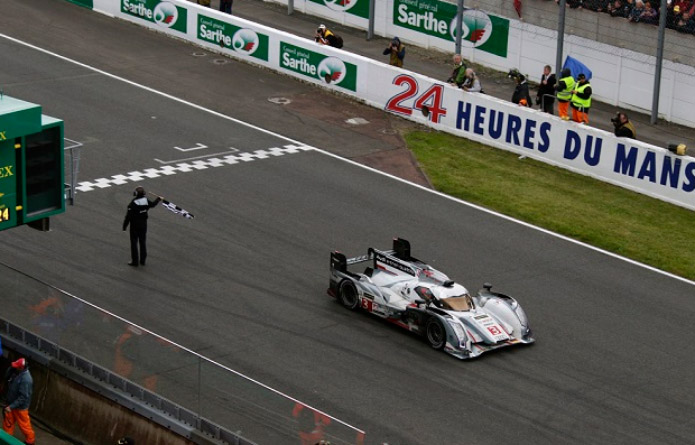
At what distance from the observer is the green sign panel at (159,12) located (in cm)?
4169

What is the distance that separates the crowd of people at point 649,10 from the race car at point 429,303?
1324 centimetres

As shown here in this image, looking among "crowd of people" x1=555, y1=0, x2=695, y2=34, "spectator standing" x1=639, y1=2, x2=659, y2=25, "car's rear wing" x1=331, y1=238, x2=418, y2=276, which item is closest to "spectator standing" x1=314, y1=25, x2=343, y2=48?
"crowd of people" x1=555, y1=0, x2=695, y2=34

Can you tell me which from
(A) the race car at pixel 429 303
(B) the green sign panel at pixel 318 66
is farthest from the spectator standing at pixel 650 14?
(A) the race car at pixel 429 303

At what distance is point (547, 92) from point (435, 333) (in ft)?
44.3

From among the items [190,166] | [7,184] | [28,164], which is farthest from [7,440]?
[190,166]

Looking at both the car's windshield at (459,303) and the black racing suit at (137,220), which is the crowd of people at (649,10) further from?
the black racing suit at (137,220)

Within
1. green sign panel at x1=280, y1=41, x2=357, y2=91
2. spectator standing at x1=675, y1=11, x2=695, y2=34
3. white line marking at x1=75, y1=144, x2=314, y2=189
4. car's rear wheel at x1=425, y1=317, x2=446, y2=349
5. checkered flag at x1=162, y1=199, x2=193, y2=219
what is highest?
Answer: spectator standing at x1=675, y1=11, x2=695, y2=34

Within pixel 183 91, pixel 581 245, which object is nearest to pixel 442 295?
pixel 581 245

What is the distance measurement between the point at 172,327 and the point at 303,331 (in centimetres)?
234

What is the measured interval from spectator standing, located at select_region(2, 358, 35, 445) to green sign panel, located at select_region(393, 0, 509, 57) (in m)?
23.1

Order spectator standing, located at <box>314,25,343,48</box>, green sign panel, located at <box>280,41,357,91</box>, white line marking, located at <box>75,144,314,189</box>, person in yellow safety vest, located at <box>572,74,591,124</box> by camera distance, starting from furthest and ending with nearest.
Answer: spectator standing, located at <box>314,25,343,48</box> → green sign panel, located at <box>280,41,357,91</box> → person in yellow safety vest, located at <box>572,74,591,124</box> → white line marking, located at <box>75,144,314,189</box>

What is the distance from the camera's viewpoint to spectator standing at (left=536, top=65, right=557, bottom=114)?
115 ft

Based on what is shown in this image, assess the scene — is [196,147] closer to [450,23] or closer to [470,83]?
[470,83]

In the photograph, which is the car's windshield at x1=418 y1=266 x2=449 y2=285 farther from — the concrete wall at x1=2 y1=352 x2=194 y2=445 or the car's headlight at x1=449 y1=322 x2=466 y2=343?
the concrete wall at x1=2 y1=352 x2=194 y2=445
